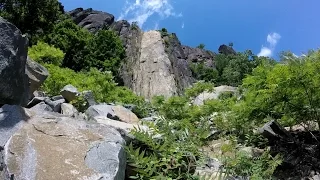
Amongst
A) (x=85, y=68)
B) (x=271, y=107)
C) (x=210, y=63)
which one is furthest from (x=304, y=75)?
(x=210, y=63)

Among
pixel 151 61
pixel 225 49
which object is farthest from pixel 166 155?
pixel 225 49

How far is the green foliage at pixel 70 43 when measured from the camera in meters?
27.3

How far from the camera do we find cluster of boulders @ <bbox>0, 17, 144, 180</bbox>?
318 cm

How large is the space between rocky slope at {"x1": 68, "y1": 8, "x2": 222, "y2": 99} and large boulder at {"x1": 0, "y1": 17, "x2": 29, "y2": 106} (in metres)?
Result: 23.0

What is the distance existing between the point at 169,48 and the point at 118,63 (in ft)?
32.5

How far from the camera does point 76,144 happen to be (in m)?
3.56

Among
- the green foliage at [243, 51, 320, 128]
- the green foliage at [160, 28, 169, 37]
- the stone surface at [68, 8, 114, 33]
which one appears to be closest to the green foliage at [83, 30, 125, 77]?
the green foliage at [160, 28, 169, 37]

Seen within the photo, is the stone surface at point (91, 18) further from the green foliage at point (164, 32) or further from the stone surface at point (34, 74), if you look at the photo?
the stone surface at point (34, 74)

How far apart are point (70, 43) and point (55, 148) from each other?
2559 centimetres

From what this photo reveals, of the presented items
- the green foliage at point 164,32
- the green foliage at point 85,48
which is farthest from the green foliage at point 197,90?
the green foliage at point 164,32

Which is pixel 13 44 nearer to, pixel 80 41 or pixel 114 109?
pixel 114 109

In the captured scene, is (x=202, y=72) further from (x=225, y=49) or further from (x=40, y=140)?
(x=40, y=140)

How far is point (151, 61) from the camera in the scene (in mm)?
33750

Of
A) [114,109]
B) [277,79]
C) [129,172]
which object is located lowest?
[129,172]
